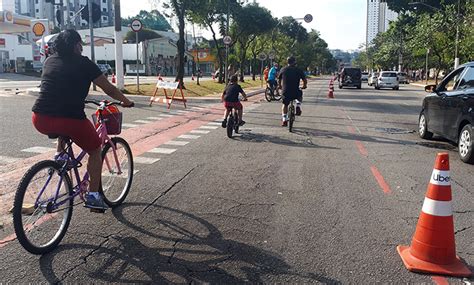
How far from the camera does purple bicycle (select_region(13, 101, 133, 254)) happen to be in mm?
3920

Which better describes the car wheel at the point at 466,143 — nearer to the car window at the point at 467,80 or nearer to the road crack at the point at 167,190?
the car window at the point at 467,80

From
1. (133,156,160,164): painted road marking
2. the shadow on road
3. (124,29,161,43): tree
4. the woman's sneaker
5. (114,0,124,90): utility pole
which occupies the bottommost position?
the shadow on road

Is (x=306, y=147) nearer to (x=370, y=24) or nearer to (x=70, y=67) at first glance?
(x=70, y=67)

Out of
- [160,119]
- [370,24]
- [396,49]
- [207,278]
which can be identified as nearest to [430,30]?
[396,49]

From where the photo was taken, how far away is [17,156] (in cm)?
821

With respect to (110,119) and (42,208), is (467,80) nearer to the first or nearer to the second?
(110,119)

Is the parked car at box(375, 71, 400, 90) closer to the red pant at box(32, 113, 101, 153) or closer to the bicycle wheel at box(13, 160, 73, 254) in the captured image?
the red pant at box(32, 113, 101, 153)

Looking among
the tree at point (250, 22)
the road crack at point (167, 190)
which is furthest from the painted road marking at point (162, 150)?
the tree at point (250, 22)

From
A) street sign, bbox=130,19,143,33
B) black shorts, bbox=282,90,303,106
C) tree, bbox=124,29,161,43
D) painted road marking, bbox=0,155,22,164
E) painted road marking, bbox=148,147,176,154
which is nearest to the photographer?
painted road marking, bbox=0,155,22,164

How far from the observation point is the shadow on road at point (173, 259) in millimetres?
3648

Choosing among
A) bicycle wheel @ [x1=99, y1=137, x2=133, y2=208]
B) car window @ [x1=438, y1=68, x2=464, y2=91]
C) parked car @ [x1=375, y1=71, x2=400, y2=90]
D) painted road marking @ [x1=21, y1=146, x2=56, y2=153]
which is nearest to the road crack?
bicycle wheel @ [x1=99, y1=137, x2=133, y2=208]

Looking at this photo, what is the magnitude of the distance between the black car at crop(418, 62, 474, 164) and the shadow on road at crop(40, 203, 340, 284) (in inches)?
216

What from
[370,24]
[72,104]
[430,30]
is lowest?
[72,104]

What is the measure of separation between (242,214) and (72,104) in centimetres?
221
